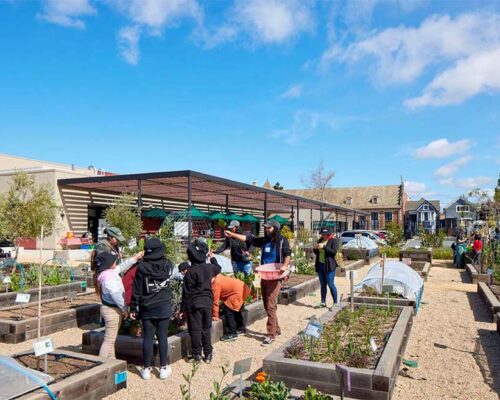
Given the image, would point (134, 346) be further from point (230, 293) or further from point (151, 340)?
point (230, 293)

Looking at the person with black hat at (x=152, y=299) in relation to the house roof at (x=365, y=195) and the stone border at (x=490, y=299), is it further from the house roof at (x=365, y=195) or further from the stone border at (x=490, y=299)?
the house roof at (x=365, y=195)

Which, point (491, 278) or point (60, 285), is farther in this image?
point (491, 278)

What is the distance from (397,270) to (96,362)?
6096 mm

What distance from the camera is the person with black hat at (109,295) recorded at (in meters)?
4.79

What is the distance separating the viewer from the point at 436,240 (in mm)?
23906

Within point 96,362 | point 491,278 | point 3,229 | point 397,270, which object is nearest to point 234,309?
point 96,362

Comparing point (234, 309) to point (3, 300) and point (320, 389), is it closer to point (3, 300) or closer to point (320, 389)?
point (320, 389)

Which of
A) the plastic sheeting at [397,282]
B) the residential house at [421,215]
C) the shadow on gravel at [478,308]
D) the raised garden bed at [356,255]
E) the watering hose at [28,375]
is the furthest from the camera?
the residential house at [421,215]

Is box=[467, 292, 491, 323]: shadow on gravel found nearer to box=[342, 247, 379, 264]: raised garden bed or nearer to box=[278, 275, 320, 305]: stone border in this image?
box=[278, 275, 320, 305]: stone border

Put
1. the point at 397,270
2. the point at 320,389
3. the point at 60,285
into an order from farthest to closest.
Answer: the point at 60,285, the point at 397,270, the point at 320,389

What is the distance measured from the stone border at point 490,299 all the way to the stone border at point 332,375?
4176 millimetres

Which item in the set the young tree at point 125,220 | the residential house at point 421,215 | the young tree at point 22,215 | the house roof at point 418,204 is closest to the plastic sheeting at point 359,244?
the young tree at point 125,220

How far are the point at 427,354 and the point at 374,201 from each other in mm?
58251

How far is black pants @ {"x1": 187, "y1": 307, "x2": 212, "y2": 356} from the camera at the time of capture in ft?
16.9
